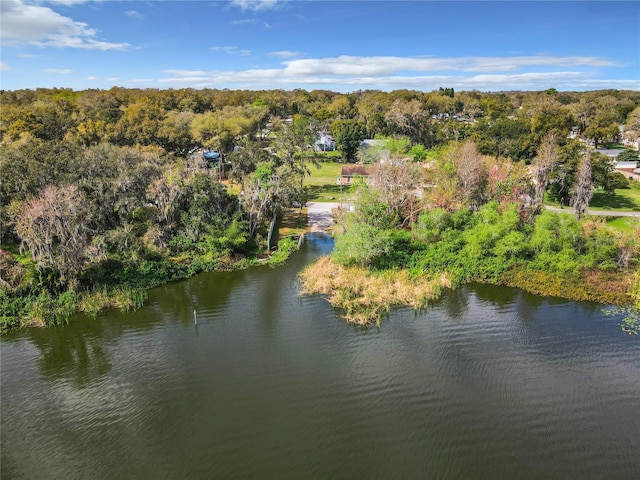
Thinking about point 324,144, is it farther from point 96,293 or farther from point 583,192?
point 96,293

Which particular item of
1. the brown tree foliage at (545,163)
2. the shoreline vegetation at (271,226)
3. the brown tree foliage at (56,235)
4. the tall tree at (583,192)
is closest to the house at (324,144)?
the shoreline vegetation at (271,226)

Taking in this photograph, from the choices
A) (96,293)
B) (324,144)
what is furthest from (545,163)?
(324,144)

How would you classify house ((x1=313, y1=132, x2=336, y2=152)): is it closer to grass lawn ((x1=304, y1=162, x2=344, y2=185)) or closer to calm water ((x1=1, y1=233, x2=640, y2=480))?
grass lawn ((x1=304, y1=162, x2=344, y2=185))

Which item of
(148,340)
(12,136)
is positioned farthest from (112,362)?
(12,136)

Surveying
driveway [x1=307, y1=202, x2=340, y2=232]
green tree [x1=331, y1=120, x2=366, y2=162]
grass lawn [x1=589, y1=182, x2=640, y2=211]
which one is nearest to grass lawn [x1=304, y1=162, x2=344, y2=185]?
green tree [x1=331, y1=120, x2=366, y2=162]

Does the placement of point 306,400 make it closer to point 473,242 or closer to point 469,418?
point 469,418

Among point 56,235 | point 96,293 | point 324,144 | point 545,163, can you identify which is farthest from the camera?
point 324,144

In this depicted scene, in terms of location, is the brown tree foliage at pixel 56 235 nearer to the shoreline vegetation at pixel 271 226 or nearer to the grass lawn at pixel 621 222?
the shoreline vegetation at pixel 271 226
